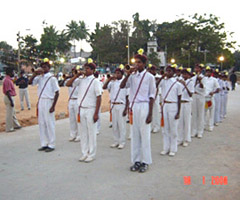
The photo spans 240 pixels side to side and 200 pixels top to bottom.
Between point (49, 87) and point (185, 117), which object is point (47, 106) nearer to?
point (49, 87)

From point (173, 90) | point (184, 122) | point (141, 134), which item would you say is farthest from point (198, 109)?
point (141, 134)

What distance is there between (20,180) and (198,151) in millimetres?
4157

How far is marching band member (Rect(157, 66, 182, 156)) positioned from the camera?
20.1 feet

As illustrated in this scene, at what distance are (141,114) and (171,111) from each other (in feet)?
4.67

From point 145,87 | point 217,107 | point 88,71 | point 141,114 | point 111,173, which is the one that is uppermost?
point 88,71

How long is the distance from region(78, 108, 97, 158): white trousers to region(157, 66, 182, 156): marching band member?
1.64 metres

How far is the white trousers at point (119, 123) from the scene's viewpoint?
6.86 metres

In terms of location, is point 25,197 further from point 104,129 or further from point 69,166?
point 104,129

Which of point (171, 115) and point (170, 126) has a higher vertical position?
point (171, 115)

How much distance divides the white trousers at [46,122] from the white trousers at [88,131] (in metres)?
1.11

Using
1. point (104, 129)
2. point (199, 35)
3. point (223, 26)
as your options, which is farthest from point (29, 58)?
point (104, 129)

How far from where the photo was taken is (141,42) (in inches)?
2128

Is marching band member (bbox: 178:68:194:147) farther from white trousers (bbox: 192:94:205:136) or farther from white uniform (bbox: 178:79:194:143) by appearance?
white trousers (bbox: 192:94:205:136)

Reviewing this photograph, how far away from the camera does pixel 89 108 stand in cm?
559
